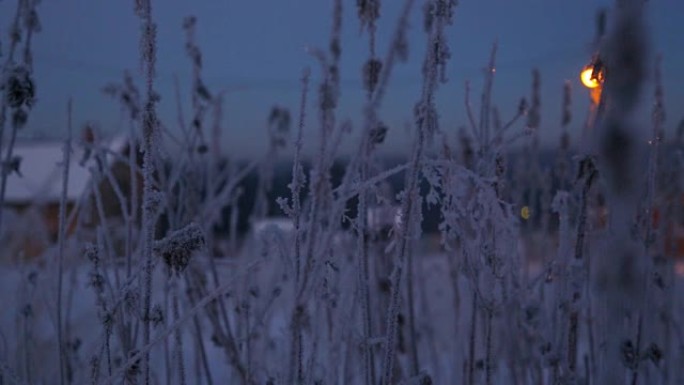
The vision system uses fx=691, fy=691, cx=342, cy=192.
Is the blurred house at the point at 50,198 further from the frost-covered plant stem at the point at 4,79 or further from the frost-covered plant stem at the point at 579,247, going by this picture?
the frost-covered plant stem at the point at 579,247

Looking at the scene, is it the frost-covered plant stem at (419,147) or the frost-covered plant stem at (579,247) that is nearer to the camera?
the frost-covered plant stem at (419,147)

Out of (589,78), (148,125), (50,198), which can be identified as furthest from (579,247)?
(50,198)

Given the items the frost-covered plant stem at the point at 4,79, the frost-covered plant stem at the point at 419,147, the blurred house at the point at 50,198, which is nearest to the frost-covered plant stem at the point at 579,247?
the frost-covered plant stem at the point at 419,147

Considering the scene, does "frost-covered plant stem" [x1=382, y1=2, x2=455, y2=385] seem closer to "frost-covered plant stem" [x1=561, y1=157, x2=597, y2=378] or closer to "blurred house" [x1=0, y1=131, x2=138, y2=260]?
"frost-covered plant stem" [x1=561, y1=157, x2=597, y2=378]

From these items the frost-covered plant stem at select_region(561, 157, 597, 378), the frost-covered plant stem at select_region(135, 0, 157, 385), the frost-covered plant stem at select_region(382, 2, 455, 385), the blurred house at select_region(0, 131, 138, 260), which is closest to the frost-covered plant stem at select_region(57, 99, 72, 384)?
the blurred house at select_region(0, 131, 138, 260)

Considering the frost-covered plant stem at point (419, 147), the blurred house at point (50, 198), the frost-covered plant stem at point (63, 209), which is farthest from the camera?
the blurred house at point (50, 198)

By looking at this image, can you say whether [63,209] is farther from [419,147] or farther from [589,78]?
[589,78]

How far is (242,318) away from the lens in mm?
1932

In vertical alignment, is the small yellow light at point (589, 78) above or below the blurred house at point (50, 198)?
above

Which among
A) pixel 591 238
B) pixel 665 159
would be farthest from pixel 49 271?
pixel 665 159

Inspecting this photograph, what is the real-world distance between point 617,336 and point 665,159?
2582 mm

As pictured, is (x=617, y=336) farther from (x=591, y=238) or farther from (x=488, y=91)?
(x=591, y=238)

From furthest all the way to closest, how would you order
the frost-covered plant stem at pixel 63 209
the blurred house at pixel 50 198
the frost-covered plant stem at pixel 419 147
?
the blurred house at pixel 50 198, the frost-covered plant stem at pixel 63 209, the frost-covered plant stem at pixel 419 147

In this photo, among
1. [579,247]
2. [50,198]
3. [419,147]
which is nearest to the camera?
[419,147]
